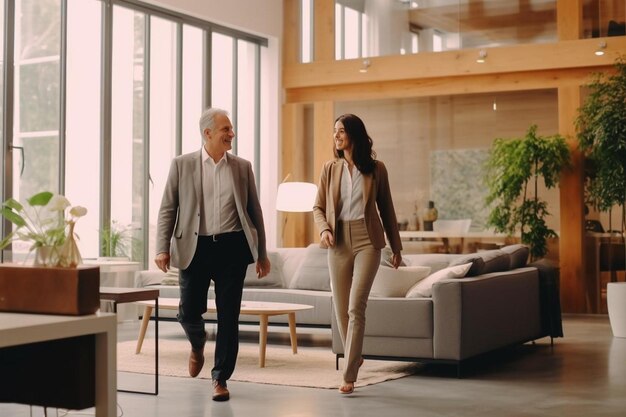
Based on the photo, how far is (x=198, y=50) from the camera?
1105cm

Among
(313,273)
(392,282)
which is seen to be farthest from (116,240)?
(392,282)

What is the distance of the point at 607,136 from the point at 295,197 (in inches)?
125

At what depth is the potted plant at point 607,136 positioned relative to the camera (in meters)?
9.01

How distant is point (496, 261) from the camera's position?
664 cm

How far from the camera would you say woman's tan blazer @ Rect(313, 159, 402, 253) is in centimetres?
502

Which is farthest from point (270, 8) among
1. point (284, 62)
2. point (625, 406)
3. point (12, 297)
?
point (12, 297)

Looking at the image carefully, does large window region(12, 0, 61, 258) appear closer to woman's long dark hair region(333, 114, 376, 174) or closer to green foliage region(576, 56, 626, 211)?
woman's long dark hair region(333, 114, 376, 174)

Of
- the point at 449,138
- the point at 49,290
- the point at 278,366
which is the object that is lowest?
the point at 278,366

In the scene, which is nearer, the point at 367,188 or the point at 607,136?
the point at 367,188

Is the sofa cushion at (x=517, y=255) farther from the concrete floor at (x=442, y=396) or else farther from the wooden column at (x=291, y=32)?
the wooden column at (x=291, y=32)

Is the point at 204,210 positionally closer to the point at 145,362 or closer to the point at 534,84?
the point at 145,362

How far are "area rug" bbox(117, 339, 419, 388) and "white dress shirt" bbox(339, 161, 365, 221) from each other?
1.00 m

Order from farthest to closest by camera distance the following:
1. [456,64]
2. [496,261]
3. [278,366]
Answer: [456,64] < [496,261] < [278,366]

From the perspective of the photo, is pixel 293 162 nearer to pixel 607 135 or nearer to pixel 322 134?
pixel 322 134
